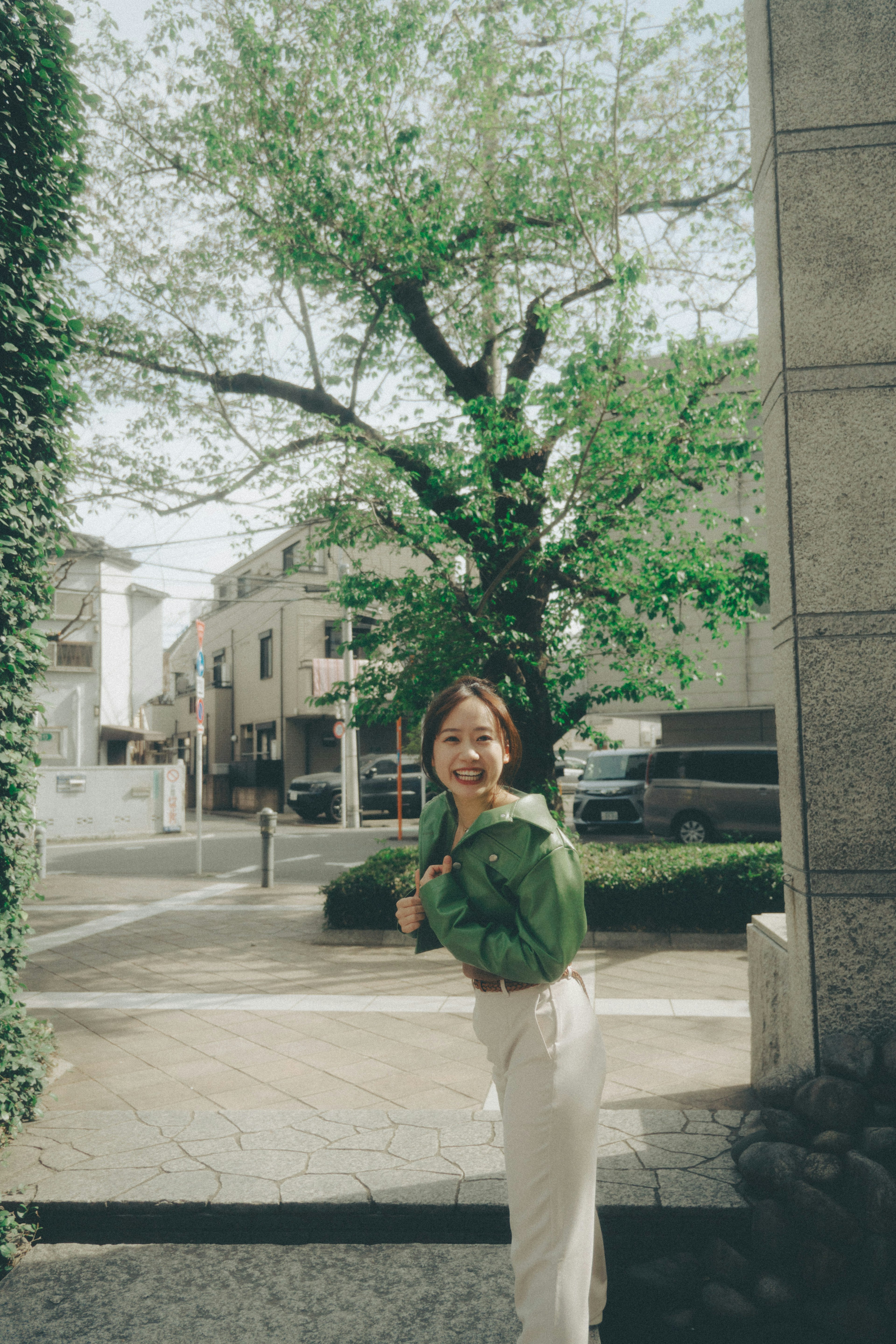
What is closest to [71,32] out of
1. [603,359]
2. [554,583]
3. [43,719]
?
[43,719]

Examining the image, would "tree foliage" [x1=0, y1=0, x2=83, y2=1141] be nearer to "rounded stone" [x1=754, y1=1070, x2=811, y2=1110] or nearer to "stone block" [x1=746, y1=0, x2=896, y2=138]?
"rounded stone" [x1=754, y1=1070, x2=811, y2=1110]

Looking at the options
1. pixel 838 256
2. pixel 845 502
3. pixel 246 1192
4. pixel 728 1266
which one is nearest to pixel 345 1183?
pixel 246 1192

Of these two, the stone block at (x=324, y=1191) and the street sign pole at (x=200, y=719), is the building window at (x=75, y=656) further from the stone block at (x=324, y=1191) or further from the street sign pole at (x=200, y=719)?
the stone block at (x=324, y=1191)

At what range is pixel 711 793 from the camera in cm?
1670

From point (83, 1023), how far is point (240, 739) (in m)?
30.6

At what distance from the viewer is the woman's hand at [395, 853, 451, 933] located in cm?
232

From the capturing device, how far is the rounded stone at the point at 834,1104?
9.77ft

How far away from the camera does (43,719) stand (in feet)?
14.7

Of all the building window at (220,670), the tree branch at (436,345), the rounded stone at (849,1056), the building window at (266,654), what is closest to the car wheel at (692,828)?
the tree branch at (436,345)

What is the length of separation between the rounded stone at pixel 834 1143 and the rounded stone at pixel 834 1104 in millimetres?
44

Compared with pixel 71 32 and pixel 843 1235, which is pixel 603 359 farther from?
pixel 843 1235

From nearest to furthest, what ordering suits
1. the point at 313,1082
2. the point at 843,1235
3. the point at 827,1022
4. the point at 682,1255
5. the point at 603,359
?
the point at 843,1235, the point at 682,1255, the point at 827,1022, the point at 313,1082, the point at 603,359

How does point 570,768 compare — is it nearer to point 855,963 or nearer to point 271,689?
point 271,689

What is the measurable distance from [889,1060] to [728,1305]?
2.98 feet
